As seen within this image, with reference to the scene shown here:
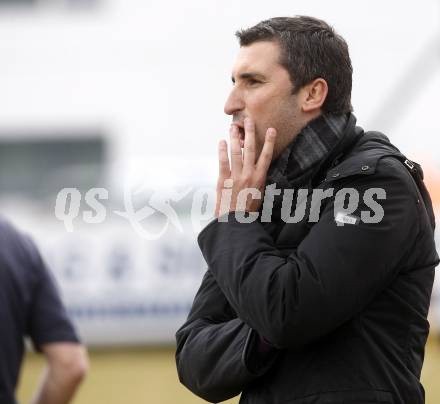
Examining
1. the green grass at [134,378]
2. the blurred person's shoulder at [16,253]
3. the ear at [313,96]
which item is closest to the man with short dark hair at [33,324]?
the blurred person's shoulder at [16,253]

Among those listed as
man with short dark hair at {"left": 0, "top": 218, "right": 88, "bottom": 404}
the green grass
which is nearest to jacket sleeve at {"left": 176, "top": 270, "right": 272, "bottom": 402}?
man with short dark hair at {"left": 0, "top": 218, "right": 88, "bottom": 404}

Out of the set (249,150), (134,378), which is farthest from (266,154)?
(134,378)

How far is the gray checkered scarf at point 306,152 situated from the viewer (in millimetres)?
2102

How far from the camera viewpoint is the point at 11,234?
2.88m

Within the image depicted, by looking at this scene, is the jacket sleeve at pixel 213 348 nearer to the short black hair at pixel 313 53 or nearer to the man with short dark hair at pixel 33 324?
the short black hair at pixel 313 53

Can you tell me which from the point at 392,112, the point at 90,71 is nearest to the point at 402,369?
the point at 392,112

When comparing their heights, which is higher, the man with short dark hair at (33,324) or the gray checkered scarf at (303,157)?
the gray checkered scarf at (303,157)

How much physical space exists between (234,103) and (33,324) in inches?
44.2

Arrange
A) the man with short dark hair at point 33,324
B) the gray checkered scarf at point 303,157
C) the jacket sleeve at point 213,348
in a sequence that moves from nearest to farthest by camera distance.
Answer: the jacket sleeve at point 213,348
the gray checkered scarf at point 303,157
the man with short dark hair at point 33,324

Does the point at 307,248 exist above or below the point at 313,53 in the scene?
below

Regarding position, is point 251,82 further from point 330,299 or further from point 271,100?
point 330,299

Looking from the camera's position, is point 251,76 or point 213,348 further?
point 251,76

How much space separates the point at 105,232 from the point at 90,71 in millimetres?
9579

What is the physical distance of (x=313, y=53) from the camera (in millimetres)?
2133
